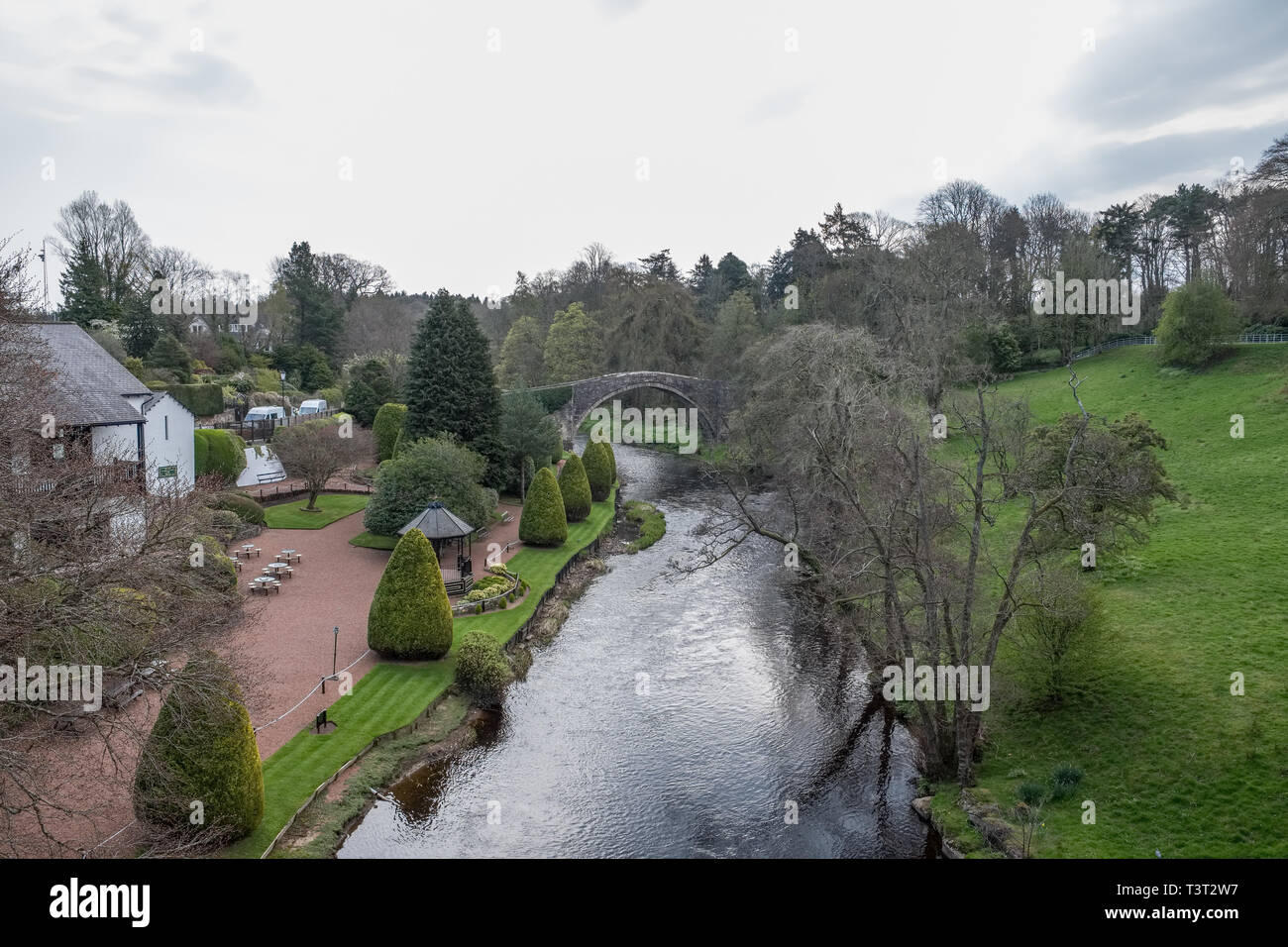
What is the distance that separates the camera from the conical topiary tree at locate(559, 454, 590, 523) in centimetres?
4519

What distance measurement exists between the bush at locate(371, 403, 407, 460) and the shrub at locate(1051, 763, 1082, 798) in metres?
42.8

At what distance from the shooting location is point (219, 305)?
6456 centimetres

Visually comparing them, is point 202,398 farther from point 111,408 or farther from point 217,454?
point 111,408

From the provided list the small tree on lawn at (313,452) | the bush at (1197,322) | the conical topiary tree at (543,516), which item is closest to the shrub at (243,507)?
the small tree on lawn at (313,452)

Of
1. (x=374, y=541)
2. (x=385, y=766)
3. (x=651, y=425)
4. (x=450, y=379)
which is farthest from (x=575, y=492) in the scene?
(x=651, y=425)

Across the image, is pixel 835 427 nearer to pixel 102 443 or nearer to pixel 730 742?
pixel 730 742

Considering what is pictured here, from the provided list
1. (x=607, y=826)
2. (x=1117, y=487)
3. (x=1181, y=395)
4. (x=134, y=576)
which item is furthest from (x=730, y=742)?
(x=1181, y=395)

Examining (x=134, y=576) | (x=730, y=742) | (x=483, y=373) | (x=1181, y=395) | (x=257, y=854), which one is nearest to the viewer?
(x=134, y=576)

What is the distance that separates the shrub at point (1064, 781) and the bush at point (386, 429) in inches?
1686
